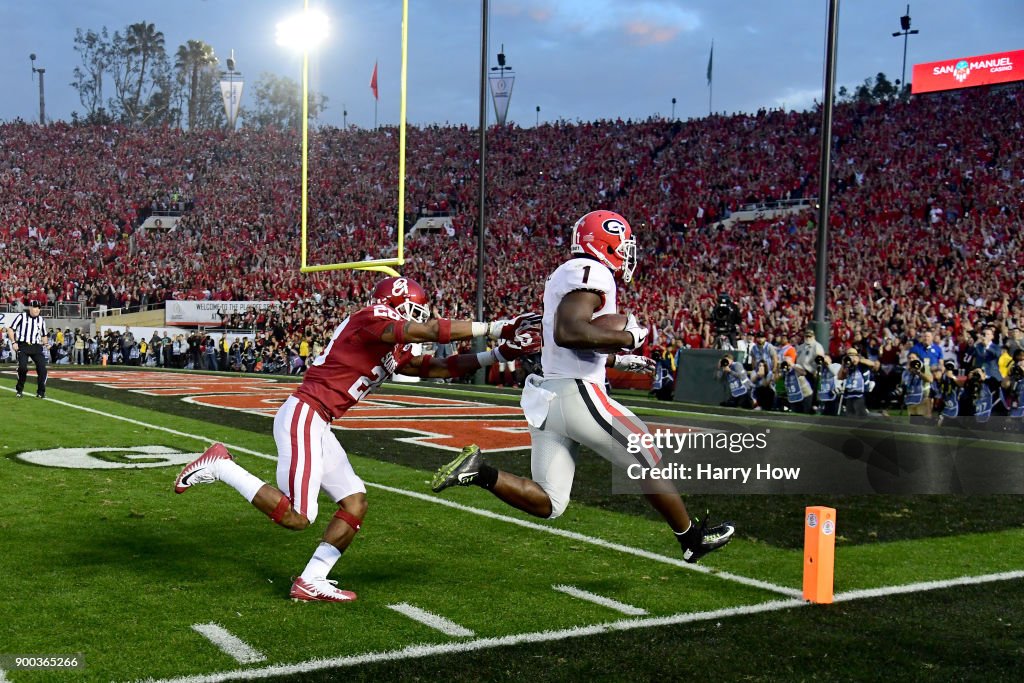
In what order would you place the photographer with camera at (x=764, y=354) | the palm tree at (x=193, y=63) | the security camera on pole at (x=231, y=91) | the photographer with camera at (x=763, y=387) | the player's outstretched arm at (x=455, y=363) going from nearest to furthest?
1. the player's outstretched arm at (x=455, y=363)
2. the photographer with camera at (x=763, y=387)
3. the photographer with camera at (x=764, y=354)
4. the security camera on pole at (x=231, y=91)
5. the palm tree at (x=193, y=63)

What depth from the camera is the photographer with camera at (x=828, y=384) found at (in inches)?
612

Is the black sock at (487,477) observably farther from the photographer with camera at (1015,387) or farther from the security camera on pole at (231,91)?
the security camera on pole at (231,91)

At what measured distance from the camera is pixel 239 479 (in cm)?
493

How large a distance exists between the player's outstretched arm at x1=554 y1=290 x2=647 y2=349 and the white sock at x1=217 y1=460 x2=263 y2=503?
1.68m

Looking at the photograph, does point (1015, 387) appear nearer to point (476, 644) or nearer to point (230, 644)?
point (476, 644)

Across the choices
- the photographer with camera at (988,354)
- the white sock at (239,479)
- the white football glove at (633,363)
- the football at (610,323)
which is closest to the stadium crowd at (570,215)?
the photographer with camera at (988,354)

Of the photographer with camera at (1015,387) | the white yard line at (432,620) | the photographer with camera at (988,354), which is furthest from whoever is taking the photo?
the photographer with camera at (988,354)

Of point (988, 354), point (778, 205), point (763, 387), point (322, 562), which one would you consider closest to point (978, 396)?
point (988, 354)

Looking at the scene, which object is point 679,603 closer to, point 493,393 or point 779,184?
point 493,393

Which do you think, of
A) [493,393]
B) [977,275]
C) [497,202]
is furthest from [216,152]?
[977,275]

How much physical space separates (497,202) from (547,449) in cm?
3384

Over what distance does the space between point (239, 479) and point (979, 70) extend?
117 feet

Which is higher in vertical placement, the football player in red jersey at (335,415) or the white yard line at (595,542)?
the football player in red jersey at (335,415)

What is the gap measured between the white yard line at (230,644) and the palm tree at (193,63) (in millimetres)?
72665
